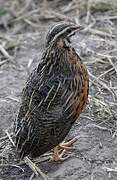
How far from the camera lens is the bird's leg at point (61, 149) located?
580 centimetres

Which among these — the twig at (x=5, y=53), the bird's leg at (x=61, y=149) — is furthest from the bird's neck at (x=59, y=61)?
the twig at (x=5, y=53)

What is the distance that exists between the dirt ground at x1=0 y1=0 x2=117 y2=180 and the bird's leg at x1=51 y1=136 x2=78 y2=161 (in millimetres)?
50

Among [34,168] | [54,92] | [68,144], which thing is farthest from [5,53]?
[54,92]

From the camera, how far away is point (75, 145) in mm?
6000

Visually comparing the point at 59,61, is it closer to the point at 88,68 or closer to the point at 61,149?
the point at 61,149

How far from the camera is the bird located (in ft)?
17.6

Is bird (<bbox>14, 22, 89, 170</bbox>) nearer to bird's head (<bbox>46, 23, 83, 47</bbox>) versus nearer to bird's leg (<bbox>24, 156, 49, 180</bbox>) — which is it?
bird's head (<bbox>46, 23, 83, 47</bbox>)

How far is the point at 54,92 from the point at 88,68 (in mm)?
2138

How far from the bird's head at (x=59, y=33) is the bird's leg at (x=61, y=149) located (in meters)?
1.13

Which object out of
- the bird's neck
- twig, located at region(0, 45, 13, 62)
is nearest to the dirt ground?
twig, located at region(0, 45, 13, 62)

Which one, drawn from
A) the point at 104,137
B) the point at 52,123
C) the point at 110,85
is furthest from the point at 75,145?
the point at 110,85

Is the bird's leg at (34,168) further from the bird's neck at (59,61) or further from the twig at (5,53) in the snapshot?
the twig at (5,53)

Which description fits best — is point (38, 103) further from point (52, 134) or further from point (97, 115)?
point (97, 115)

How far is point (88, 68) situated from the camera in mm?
7430
